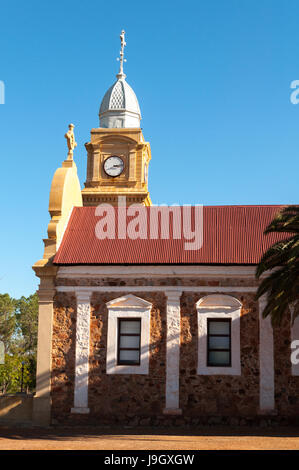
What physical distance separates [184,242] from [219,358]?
4.27 meters

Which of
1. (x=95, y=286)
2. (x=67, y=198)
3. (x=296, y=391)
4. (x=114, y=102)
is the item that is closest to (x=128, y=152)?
(x=114, y=102)

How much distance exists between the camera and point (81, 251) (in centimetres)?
2266

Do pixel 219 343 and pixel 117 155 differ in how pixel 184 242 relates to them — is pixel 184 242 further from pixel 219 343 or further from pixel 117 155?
pixel 117 155

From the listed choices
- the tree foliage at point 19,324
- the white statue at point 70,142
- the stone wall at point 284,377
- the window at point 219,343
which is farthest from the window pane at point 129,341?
the tree foliage at point 19,324

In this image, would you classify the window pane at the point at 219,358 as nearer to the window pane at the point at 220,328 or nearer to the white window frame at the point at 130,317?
the window pane at the point at 220,328

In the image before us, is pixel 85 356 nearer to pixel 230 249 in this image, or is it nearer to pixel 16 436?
pixel 16 436

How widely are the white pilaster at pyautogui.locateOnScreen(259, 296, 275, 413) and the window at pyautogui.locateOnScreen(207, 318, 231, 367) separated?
3.63ft

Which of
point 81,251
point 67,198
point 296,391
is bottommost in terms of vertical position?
point 296,391

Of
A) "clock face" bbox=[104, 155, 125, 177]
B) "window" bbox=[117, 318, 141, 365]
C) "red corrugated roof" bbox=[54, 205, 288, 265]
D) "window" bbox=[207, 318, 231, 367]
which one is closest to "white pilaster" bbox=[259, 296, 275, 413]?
"window" bbox=[207, 318, 231, 367]

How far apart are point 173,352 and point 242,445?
536cm

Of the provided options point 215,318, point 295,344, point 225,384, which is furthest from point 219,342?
point 295,344

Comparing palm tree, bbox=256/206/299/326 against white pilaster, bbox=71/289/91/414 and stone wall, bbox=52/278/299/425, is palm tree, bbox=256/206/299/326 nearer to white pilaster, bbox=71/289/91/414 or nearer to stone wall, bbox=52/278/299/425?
stone wall, bbox=52/278/299/425

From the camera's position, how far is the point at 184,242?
23.0 metres

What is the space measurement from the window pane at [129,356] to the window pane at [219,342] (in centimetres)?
251
